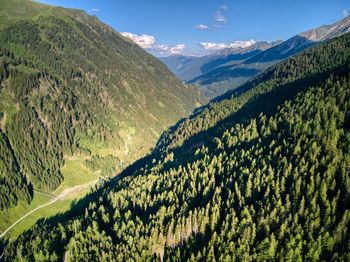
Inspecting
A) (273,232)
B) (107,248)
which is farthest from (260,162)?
(107,248)

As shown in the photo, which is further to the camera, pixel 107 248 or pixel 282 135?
pixel 282 135

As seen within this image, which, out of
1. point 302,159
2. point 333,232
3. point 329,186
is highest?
point 302,159

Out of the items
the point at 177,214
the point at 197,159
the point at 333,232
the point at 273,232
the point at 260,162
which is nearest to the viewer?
the point at 333,232

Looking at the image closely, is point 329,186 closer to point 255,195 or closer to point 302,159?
point 302,159

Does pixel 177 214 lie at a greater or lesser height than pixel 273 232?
greater

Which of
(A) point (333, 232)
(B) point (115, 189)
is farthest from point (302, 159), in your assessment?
(B) point (115, 189)

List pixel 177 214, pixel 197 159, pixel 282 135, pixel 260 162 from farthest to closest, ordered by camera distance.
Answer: pixel 197 159 < pixel 282 135 < pixel 260 162 < pixel 177 214
